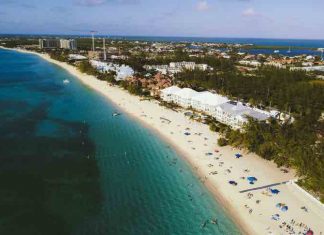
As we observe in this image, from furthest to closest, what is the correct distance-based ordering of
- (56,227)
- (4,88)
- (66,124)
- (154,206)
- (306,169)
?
(4,88)
(66,124)
(306,169)
(154,206)
(56,227)

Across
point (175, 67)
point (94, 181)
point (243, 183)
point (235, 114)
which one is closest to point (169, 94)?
point (235, 114)

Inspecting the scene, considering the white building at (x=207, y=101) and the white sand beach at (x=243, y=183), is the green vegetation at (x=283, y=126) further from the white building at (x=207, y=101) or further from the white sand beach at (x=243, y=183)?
the white building at (x=207, y=101)

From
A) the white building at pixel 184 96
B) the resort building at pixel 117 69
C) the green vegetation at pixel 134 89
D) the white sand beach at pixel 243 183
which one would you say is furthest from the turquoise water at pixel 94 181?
the resort building at pixel 117 69

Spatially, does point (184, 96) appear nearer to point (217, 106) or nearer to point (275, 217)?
point (217, 106)

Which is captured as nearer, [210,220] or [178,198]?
[210,220]

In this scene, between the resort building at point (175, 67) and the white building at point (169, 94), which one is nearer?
the white building at point (169, 94)

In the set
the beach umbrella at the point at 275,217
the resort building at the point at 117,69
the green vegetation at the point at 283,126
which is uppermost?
the resort building at the point at 117,69

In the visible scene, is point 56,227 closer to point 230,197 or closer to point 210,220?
point 210,220

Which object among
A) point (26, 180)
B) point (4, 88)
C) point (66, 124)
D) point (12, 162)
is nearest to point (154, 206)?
point (26, 180)
